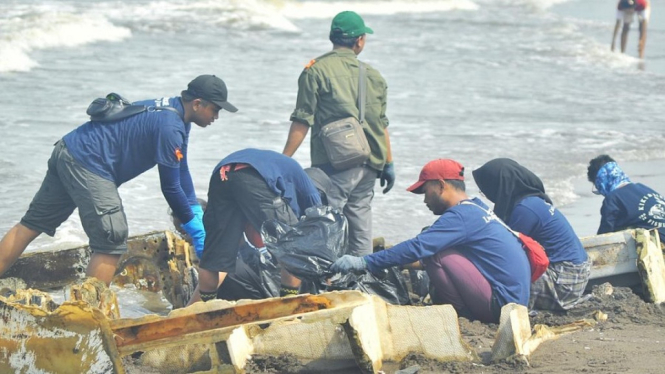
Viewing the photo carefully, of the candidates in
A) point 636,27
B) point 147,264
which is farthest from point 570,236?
point 636,27

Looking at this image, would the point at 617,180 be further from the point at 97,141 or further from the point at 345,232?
the point at 97,141

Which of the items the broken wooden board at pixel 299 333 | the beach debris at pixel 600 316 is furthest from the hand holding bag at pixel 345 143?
the broken wooden board at pixel 299 333

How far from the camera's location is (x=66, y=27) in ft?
75.8

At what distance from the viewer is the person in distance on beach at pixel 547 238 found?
672cm

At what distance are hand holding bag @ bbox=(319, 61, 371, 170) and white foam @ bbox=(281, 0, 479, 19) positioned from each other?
79.3ft

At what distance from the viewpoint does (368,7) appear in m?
33.8

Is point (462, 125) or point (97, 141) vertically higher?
point (97, 141)

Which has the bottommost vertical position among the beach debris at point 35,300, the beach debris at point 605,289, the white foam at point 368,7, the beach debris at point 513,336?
the white foam at point 368,7

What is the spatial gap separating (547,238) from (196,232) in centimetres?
218

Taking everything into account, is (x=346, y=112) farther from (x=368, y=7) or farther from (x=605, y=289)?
(x=368, y=7)

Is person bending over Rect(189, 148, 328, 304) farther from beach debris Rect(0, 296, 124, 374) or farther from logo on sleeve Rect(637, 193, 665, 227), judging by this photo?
logo on sleeve Rect(637, 193, 665, 227)

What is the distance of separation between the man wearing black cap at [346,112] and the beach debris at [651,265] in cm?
183

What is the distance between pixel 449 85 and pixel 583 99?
→ 2.26 metres

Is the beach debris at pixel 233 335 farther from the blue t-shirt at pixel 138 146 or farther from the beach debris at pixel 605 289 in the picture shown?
the beach debris at pixel 605 289
